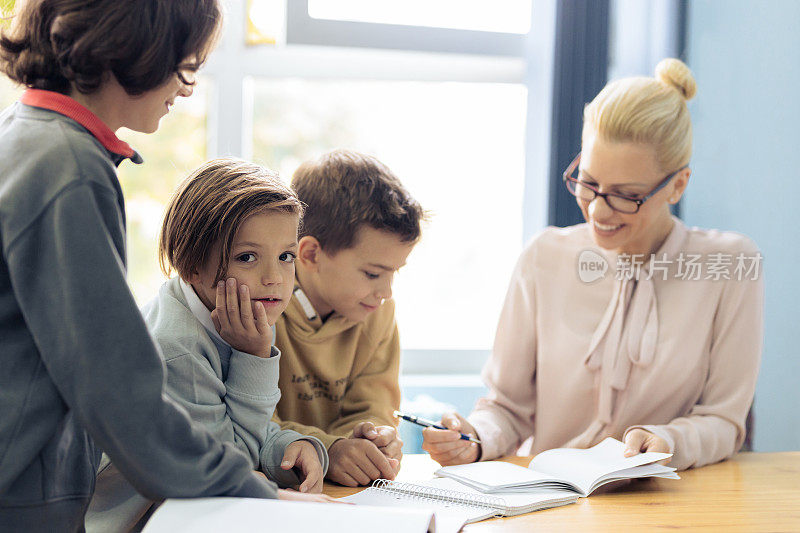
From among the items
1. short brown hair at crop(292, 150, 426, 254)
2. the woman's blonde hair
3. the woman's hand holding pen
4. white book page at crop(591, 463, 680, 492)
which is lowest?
the woman's hand holding pen

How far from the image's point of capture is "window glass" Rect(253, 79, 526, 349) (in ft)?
8.57

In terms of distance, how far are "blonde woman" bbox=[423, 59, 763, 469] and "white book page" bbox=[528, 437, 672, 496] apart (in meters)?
0.15

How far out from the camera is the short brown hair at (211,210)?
1.08 m

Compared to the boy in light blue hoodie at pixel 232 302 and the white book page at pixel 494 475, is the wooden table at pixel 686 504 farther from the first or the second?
the boy in light blue hoodie at pixel 232 302

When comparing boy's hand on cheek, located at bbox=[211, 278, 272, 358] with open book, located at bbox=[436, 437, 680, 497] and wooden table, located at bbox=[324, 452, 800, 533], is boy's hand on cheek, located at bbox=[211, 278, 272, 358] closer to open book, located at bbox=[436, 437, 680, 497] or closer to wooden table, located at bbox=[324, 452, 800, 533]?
Result: wooden table, located at bbox=[324, 452, 800, 533]

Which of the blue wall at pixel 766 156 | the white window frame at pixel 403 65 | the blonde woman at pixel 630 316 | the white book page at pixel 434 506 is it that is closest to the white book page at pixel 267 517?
the white book page at pixel 434 506

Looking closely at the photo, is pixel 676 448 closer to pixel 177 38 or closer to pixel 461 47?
pixel 177 38

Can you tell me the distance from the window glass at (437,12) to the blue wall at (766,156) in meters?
0.70

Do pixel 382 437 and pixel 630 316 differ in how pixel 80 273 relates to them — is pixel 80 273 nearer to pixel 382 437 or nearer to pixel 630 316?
pixel 382 437

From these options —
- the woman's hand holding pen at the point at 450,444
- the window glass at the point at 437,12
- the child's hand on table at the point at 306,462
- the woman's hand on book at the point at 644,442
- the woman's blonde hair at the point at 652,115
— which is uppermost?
the window glass at the point at 437,12

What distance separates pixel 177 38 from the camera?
0.84m

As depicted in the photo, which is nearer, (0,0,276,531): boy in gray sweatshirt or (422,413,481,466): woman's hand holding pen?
(0,0,276,531): boy in gray sweatshirt

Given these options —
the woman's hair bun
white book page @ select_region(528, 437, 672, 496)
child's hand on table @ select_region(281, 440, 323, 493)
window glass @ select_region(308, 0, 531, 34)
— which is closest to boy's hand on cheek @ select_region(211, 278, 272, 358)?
child's hand on table @ select_region(281, 440, 323, 493)

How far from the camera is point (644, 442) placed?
138 centimetres
